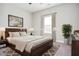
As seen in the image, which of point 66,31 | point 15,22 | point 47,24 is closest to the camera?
point 66,31

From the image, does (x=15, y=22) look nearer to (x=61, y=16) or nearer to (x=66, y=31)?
(x=61, y=16)

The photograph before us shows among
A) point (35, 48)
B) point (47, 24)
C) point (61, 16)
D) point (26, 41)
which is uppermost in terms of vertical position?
point (61, 16)

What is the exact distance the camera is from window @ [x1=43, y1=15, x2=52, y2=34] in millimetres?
1942

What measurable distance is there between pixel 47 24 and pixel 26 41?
0.79 m

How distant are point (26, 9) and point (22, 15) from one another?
0.20 metres

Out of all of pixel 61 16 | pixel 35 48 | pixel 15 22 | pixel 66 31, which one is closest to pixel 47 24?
pixel 61 16

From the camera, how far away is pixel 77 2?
4.96 feet

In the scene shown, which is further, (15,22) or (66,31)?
(15,22)

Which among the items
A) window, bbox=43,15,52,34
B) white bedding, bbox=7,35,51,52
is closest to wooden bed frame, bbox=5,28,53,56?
white bedding, bbox=7,35,51,52

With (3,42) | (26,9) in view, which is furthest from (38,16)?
(3,42)

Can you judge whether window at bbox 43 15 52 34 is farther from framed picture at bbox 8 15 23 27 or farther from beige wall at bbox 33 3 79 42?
framed picture at bbox 8 15 23 27

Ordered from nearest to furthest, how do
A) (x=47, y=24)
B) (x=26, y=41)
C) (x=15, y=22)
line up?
(x=47, y=24)
(x=26, y=41)
(x=15, y=22)

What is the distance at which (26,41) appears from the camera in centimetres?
214

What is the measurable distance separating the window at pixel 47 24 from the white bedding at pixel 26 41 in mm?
301
